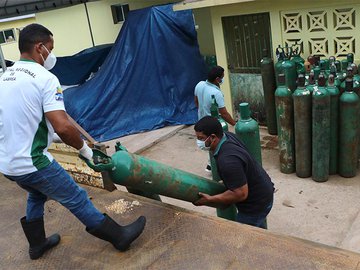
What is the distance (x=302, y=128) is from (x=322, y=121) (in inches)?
11.6

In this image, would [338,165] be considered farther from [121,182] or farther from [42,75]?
[42,75]

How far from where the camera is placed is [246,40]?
23.3 ft

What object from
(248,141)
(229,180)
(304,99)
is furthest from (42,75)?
(304,99)

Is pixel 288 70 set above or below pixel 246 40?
below

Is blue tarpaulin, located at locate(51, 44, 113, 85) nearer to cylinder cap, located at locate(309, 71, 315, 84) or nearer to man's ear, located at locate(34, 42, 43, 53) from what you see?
cylinder cap, located at locate(309, 71, 315, 84)

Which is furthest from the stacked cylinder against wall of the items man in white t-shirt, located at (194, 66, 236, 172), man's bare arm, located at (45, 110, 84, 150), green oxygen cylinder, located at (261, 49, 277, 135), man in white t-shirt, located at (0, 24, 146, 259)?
man's bare arm, located at (45, 110, 84, 150)

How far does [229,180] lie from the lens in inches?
117

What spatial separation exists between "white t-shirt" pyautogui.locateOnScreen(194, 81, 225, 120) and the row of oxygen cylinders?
820 millimetres

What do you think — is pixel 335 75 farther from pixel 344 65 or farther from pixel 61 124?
pixel 61 124

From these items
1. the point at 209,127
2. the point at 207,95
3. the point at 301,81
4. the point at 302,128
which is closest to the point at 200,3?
the point at 207,95

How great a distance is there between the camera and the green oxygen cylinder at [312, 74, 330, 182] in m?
4.88

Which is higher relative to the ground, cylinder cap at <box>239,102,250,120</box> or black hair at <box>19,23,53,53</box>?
black hair at <box>19,23,53,53</box>

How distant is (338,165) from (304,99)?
109 centimetres

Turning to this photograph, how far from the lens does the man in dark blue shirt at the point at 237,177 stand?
9.80ft
